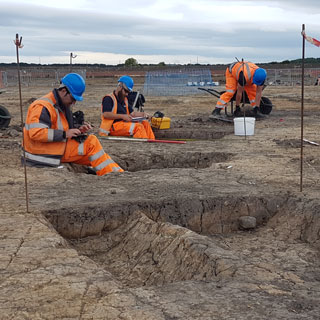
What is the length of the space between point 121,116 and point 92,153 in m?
2.57

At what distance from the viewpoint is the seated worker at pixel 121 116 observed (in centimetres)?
981

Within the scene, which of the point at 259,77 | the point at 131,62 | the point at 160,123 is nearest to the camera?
the point at 160,123

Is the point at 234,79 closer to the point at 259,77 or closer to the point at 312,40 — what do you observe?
the point at 259,77

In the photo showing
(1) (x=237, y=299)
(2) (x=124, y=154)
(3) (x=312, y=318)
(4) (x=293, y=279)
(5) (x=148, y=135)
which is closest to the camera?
(3) (x=312, y=318)

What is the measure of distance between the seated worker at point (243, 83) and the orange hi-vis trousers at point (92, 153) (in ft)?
20.1

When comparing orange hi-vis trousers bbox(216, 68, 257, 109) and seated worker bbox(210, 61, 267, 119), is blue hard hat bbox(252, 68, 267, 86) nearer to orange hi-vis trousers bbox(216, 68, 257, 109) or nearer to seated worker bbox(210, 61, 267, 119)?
seated worker bbox(210, 61, 267, 119)

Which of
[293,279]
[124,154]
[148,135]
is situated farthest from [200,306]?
[148,135]

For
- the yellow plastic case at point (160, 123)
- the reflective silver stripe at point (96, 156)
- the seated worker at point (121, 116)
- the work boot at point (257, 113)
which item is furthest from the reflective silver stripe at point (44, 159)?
the work boot at point (257, 113)

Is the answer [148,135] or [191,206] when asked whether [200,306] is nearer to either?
[191,206]

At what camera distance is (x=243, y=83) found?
1273cm

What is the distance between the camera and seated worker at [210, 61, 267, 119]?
12.8 meters

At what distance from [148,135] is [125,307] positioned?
736 centimetres

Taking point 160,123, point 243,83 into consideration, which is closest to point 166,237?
point 160,123

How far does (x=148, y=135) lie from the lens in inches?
414
